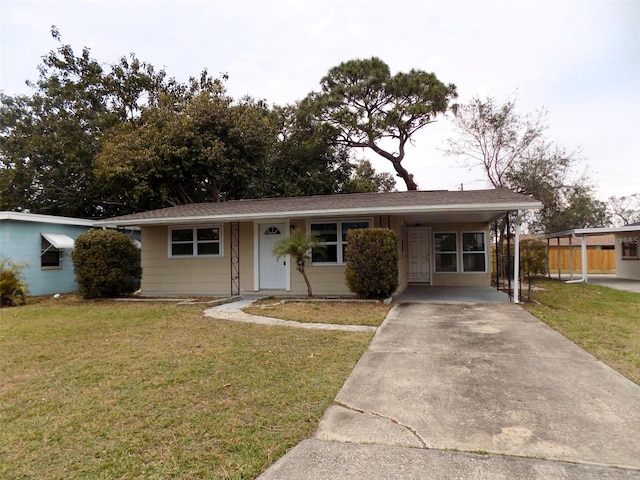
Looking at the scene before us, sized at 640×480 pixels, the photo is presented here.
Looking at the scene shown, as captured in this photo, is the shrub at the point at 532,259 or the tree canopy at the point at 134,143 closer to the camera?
the shrub at the point at 532,259

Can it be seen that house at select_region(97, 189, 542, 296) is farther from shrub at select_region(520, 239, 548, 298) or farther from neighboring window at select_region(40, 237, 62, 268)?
neighboring window at select_region(40, 237, 62, 268)

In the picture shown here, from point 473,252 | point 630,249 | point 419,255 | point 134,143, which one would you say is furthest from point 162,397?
point 630,249

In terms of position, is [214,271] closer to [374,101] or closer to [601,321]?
[601,321]

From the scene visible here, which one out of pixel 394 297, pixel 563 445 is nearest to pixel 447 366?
pixel 563 445

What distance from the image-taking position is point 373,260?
941cm

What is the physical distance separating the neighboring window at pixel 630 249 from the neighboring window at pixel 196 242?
63.1 feet

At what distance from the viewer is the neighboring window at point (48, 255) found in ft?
42.1

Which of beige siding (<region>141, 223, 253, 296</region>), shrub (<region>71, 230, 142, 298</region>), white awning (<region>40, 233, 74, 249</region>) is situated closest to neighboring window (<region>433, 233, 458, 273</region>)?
beige siding (<region>141, 223, 253, 296</region>)

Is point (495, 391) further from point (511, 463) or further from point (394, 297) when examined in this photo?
point (394, 297)

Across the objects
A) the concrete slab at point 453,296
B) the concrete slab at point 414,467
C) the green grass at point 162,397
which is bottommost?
the concrete slab at point 414,467

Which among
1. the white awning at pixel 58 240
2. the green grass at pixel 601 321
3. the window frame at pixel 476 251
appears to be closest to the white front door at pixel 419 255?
the window frame at pixel 476 251

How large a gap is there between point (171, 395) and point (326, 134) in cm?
1887

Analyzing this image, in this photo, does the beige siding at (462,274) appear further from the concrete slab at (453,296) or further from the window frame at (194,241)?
the window frame at (194,241)

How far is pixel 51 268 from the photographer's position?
515 inches
